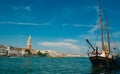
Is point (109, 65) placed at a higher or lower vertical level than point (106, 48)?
lower

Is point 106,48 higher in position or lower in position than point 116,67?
higher

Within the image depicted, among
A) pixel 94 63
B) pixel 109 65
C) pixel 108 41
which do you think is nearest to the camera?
pixel 109 65

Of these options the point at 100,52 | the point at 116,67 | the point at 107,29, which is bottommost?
the point at 116,67

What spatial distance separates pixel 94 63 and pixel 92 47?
10.8 m

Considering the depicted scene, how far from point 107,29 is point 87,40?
938cm

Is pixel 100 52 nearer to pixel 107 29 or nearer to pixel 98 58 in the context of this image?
pixel 98 58

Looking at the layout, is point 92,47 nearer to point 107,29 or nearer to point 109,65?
point 107,29

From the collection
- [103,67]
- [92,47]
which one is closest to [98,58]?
[103,67]

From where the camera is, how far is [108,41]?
9031 centimetres

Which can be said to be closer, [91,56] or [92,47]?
[91,56]

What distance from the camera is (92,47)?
91188mm

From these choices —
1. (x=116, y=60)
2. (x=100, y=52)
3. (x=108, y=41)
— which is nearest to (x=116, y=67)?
(x=116, y=60)

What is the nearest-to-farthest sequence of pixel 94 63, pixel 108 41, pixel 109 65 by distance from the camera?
pixel 109 65 < pixel 94 63 < pixel 108 41

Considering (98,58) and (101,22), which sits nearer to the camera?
(98,58)
